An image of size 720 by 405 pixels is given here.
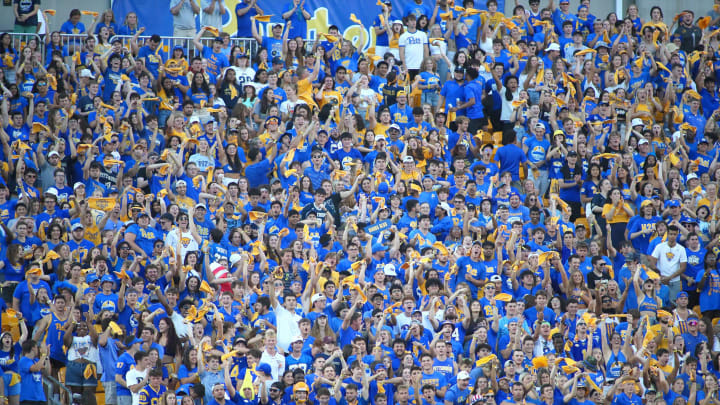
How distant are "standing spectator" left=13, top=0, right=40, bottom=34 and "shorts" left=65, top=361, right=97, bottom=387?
825 centimetres

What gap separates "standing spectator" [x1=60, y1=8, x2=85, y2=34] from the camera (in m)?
22.3

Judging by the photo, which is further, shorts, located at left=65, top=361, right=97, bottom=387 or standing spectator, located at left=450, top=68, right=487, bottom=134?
standing spectator, located at left=450, top=68, right=487, bottom=134

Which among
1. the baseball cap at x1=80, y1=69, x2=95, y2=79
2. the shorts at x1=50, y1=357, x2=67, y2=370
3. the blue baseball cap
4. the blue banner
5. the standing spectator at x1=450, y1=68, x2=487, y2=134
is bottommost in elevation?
the blue baseball cap

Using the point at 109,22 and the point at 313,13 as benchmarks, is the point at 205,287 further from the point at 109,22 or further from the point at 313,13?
the point at 313,13

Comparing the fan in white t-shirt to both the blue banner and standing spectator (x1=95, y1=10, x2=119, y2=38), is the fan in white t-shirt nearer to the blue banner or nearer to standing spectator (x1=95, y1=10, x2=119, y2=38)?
standing spectator (x1=95, y1=10, x2=119, y2=38)

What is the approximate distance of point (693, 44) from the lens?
23844 mm

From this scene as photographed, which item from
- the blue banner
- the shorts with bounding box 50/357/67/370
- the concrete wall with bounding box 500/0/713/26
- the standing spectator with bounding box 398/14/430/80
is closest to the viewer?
the shorts with bounding box 50/357/67/370

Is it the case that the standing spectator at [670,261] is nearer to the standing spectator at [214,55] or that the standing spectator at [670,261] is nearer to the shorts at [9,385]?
the standing spectator at [214,55]

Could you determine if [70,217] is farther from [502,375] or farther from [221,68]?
[502,375]

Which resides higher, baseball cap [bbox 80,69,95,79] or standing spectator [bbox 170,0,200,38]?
standing spectator [bbox 170,0,200,38]

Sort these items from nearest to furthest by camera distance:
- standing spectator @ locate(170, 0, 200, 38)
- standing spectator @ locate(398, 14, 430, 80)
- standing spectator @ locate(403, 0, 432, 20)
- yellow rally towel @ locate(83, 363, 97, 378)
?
1. yellow rally towel @ locate(83, 363, 97, 378)
2. standing spectator @ locate(398, 14, 430, 80)
3. standing spectator @ locate(170, 0, 200, 38)
4. standing spectator @ locate(403, 0, 432, 20)

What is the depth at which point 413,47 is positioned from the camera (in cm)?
2212

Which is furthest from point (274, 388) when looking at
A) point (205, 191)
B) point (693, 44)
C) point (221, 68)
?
point (693, 44)

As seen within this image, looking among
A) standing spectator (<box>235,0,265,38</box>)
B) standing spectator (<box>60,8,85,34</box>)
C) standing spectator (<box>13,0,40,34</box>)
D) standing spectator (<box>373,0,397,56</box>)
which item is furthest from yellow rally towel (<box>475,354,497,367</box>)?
standing spectator (<box>13,0,40,34</box>)
